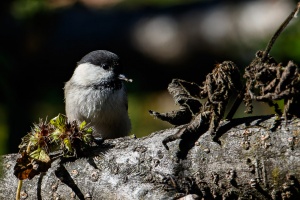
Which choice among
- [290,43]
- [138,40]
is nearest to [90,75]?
[290,43]

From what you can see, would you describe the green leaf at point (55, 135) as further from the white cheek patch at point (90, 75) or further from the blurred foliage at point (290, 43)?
the white cheek patch at point (90, 75)

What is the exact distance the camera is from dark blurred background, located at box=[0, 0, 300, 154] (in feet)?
20.6

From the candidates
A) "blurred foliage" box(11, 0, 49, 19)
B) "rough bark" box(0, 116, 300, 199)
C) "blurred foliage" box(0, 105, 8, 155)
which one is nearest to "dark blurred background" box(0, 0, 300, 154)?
"blurred foliage" box(11, 0, 49, 19)

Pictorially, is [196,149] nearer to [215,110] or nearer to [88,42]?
[215,110]

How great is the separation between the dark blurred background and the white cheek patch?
1.84 meters

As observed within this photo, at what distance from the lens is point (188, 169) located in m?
2.32

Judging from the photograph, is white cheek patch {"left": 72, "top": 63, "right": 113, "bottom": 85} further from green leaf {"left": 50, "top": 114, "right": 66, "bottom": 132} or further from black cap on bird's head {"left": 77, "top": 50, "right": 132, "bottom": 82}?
green leaf {"left": 50, "top": 114, "right": 66, "bottom": 132}

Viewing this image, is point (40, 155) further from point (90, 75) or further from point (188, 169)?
point (90, 75)

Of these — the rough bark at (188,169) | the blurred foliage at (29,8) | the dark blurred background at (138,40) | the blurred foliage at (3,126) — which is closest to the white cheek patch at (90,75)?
the blurred foliage at (3,126)

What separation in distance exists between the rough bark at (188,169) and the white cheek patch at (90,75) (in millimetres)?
1652

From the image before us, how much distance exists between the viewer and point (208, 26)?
6539 millimetres

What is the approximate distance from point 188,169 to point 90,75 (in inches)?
→ 79.1

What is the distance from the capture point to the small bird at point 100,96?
4008 mm

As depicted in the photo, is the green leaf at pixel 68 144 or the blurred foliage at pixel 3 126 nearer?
the green leaf at pixel 68 144
